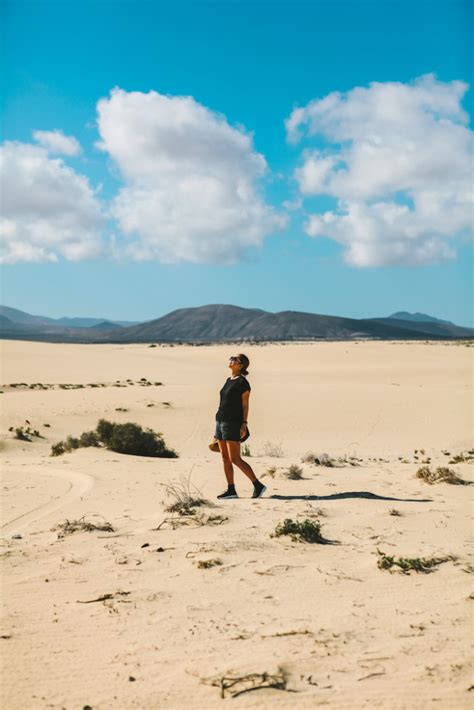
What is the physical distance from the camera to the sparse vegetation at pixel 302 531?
5152 mm

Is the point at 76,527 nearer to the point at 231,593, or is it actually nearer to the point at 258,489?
the point at 231,593

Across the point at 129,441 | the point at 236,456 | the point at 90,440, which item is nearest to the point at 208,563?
the point at 236,456

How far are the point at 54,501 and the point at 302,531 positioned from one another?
130 inches

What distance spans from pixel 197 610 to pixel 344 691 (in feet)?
3.91

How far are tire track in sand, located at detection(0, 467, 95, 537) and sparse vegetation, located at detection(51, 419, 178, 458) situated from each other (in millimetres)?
3325

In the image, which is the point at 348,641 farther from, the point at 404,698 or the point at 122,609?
the point at 122,609

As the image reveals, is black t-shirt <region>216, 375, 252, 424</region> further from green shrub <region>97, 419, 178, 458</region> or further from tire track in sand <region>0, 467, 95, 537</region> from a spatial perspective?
green shrub <region>97, 419, 178, 458</region>

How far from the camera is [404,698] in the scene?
285 cm

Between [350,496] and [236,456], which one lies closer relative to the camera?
[236,456]

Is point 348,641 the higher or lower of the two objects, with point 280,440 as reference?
higher

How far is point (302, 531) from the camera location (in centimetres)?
519

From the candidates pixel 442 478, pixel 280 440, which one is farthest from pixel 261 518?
pixel 280 440

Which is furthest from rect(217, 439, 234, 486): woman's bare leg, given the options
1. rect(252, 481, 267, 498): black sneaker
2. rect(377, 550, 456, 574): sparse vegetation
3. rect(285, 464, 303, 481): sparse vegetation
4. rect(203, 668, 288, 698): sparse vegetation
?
rect(203, 668, 288, 698): sparse vegetation

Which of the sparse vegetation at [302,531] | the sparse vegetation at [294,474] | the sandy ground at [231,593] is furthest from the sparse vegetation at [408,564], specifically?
the sparse vegetation at [294,474]
